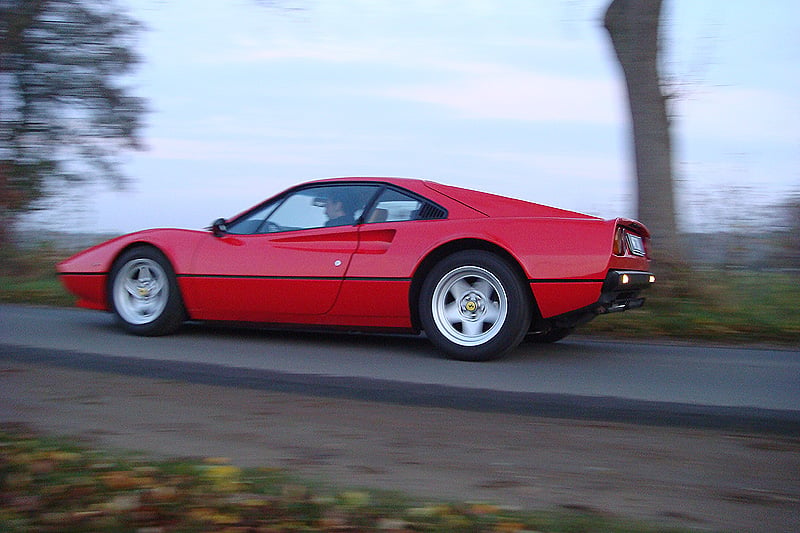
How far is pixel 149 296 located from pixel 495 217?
9.85ft

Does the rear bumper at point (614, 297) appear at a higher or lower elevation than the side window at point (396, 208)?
lower

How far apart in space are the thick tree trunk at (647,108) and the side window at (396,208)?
3.16 meters

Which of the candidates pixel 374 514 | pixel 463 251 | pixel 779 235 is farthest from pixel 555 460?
pixel 779 235

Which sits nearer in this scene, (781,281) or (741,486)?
(741,486)

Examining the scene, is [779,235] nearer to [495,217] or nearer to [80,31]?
[495,217]

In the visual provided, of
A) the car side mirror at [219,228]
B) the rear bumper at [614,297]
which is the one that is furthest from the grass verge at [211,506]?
the car side mirror at [219,228]

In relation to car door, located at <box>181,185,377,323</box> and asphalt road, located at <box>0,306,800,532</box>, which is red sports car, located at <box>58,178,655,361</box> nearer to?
car door, located at <box>181,185,377,323</box>

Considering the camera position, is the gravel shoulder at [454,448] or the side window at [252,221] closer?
the gravel shoulder at [454,448]

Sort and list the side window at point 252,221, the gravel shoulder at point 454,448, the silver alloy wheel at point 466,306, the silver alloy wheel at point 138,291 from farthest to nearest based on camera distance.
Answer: the silver alloy wheel at point 138,291
the side window at point 252,221
the silver alloy wheel at point 466,306
the gravel shoulder at point 454,448

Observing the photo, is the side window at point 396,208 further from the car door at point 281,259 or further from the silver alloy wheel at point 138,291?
the silver alloy wheel at point 138,291

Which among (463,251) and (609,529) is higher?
(463,251)

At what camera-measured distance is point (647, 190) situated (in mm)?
8008

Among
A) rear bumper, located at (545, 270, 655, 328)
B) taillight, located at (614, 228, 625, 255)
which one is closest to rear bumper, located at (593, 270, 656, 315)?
rear bumper, located at (545, 270, 655, 328)

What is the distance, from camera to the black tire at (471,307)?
17.5ft
